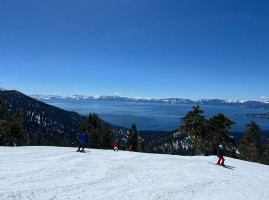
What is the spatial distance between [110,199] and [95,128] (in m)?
40.7

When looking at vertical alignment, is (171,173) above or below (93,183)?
below

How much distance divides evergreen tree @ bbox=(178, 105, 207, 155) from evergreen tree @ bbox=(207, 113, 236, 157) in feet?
4.88

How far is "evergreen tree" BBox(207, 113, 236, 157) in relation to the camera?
98.6ft

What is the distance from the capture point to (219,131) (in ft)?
102

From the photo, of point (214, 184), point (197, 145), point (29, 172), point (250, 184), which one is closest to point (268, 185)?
point (250, 184)

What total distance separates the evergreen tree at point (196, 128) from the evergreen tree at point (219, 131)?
4.88 feet

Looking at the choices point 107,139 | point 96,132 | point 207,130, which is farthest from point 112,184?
point 107,139

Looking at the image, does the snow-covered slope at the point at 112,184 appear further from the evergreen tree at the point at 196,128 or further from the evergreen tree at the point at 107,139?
the evergreen tree at the point at 107,139


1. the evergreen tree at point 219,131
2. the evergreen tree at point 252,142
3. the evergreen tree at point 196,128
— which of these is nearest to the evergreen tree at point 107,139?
the evergreen tree at point 196,128

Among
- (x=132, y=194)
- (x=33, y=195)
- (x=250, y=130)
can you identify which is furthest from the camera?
(x=250, y=130)

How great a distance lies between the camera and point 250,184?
1095 cm

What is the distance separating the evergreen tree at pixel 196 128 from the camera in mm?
30781

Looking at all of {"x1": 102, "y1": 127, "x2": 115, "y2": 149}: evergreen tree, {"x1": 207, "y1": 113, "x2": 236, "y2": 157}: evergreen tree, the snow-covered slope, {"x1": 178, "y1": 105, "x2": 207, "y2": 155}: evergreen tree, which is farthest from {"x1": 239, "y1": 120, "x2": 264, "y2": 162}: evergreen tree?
{"x1": 102, "y1": 127, "x2": 115, "y2": 149}: evergreen tree

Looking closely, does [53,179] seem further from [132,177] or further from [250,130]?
[250,130]
